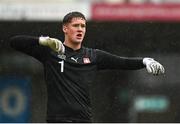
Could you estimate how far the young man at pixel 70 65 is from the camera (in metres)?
5.21

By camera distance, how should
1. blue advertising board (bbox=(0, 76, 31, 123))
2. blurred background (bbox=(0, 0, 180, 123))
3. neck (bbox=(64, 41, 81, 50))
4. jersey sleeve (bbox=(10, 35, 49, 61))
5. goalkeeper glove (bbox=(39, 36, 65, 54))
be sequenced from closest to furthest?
1. goalkeeper glove (bbox=(39, 36, 65, 54))
2. jersey sleeve (bbox=(10, 35, 49, 61))
3. neck (bbox=(64, 41, 81, 50))
4. blurred background (bbox=(0, 0, 180, 123))
5. blue advertising board (bbox=(0, 76, 31, 123))

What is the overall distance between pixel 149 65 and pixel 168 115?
21.2 feet

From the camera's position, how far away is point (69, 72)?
5.32 metres

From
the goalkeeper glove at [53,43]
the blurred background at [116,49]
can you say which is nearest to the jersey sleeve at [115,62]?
the goalkeeper glove at [53,43]

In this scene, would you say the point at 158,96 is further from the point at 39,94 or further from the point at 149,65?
the point at 149,65

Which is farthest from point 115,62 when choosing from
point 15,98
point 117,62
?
point 15,98

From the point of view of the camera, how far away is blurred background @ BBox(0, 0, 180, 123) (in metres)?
11.7

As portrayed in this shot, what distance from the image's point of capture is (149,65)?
5332 mm

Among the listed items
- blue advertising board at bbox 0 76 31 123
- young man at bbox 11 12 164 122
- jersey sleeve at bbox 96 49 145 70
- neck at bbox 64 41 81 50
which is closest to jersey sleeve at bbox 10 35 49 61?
young man at bbox 11 12 164 122

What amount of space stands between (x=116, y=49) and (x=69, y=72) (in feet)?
21.0

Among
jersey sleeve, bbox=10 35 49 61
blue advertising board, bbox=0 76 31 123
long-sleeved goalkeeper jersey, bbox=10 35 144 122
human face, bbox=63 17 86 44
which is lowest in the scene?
blue advertising board, bbox=0 76 31 123

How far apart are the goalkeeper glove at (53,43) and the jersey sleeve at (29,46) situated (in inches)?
2.3

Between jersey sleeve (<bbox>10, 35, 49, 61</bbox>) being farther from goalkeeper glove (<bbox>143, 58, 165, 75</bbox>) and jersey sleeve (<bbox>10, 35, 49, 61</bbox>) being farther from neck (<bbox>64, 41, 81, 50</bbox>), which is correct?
goalkeeper glove (<bbox>143, 58, 165, 75</bbox>)

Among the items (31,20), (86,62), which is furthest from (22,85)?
(86,62)
